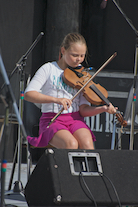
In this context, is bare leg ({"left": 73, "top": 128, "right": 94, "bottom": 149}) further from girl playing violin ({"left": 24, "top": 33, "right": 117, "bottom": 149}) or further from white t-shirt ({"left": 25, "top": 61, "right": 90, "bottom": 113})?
white t-shirt ({"left": 25, "top": 61, "right": 90, "bottom": 113})

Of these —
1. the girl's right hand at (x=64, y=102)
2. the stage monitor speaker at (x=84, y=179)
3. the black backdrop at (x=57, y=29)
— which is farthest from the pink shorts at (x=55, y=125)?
the black backdrop at (x=57, y=29)

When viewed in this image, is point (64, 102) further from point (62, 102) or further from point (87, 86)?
point (87, 86)

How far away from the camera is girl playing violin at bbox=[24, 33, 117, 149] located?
1.79 m

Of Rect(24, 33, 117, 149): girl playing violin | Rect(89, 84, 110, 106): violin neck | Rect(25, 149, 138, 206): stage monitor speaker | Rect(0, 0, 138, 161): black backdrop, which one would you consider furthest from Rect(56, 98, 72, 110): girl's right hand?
Rect(0, 0, 138, 161): black backdrop

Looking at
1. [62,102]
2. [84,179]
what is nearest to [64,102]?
[62,102]

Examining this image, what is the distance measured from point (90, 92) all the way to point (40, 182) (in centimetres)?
72

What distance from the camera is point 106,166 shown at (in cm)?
148

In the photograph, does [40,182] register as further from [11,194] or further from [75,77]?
[75,77]

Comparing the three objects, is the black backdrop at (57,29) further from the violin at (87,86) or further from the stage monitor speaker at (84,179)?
the stage monitor speaker at (84,179)

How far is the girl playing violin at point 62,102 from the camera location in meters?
1.79

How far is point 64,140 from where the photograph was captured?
1.72 m

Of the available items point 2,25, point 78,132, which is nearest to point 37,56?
point 2,25

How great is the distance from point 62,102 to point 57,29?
1966mm

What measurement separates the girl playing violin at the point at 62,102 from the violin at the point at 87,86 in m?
0.04
